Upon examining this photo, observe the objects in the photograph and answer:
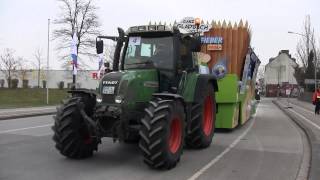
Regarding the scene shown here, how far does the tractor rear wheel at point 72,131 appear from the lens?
10.7 metres

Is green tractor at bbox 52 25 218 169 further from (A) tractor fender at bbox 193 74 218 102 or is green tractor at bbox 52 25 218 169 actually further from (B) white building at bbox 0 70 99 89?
(B) white building at bbox 0 70 99 89

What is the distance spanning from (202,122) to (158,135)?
11.4 feet

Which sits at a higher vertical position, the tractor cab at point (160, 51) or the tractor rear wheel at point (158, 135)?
the tractor cab at point (160, 51)

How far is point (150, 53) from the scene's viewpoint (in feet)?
39.1

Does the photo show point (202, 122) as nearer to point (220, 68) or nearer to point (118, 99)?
point (118, 99)

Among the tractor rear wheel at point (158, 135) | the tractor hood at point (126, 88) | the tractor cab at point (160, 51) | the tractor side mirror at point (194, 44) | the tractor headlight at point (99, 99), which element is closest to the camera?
the tractor rear wheel at point (158, 135)

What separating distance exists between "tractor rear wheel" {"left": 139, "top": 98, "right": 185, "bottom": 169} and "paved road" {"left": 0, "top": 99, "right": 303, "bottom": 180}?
0.22 m

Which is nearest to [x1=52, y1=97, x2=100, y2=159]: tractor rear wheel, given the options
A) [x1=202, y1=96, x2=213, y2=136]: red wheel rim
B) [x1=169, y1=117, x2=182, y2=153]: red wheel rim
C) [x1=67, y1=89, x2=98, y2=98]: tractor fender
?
[x1=67, y1=89, x2=98, y2=98]: tractor fender

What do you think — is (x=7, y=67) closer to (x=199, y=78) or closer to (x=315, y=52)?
(x=315, y=52)

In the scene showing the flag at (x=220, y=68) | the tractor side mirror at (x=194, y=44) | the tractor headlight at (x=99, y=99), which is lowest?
the tractor headlight at (x=99, y=99)

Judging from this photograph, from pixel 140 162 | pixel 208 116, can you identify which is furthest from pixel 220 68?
pixel 140 162

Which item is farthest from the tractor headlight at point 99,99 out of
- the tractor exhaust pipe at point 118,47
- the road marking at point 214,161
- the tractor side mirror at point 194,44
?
the tractor side mirror at point 194,44

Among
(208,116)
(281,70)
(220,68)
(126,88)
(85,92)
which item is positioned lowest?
(208,116)

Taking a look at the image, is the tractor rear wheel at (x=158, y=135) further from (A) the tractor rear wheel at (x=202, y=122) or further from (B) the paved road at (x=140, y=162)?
(A) the tractor rear wheel at (x=202, y=122)
